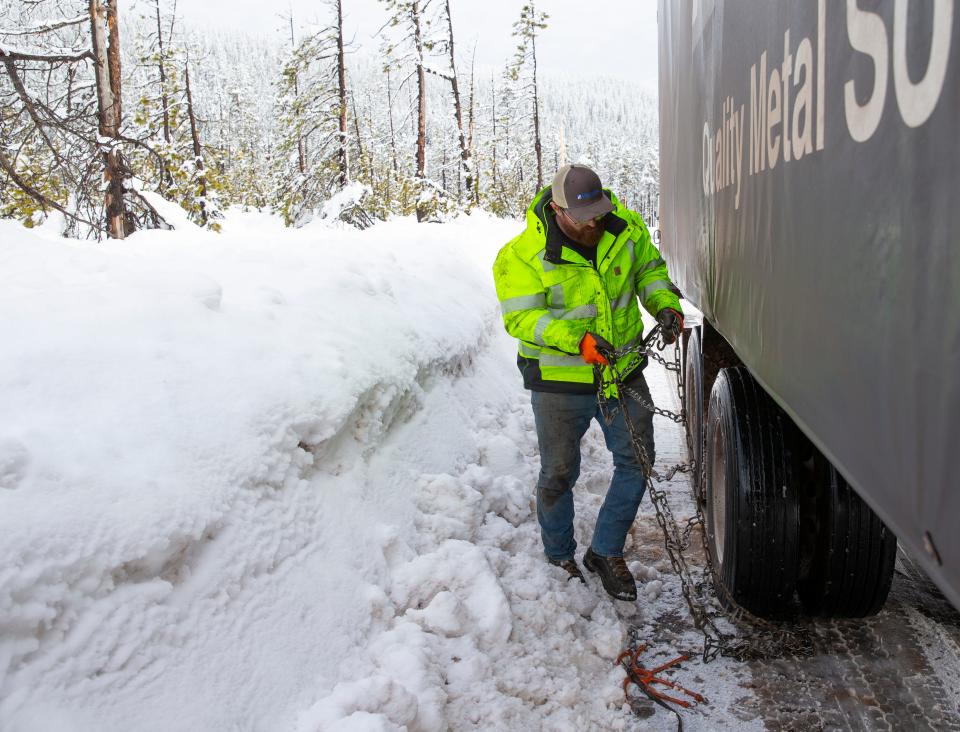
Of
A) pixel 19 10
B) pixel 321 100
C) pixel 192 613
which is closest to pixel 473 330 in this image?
pixel 192 613

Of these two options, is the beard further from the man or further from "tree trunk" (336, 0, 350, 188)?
"tree trunk" (336, 0, 350, 188)

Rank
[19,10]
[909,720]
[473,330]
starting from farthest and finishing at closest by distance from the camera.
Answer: [19,10] → [473,330] → [909,720]

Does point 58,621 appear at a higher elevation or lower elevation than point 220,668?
higher

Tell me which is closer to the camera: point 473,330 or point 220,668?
point 220,668

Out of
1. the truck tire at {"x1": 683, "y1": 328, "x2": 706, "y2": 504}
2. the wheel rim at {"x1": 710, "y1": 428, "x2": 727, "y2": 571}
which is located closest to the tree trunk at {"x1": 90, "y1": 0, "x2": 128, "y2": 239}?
the truck tire at {"x1": 683, "y1": 328, "x2": 706, "y2": 504}

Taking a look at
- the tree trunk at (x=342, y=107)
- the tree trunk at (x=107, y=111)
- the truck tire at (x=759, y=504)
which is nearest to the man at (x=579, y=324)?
the truck tire at (x=759, y=504)

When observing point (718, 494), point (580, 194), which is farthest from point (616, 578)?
point (580, 194)

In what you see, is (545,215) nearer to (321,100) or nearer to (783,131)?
(783,131)

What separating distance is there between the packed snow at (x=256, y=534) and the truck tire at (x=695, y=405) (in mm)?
513

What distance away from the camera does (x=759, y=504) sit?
3031 millimetres

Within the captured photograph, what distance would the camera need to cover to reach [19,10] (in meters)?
10.7

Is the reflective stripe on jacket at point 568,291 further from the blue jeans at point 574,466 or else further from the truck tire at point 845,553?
the truck tire at point 845,553

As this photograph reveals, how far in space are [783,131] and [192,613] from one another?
98.5 inches

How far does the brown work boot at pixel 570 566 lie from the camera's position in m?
4.04
